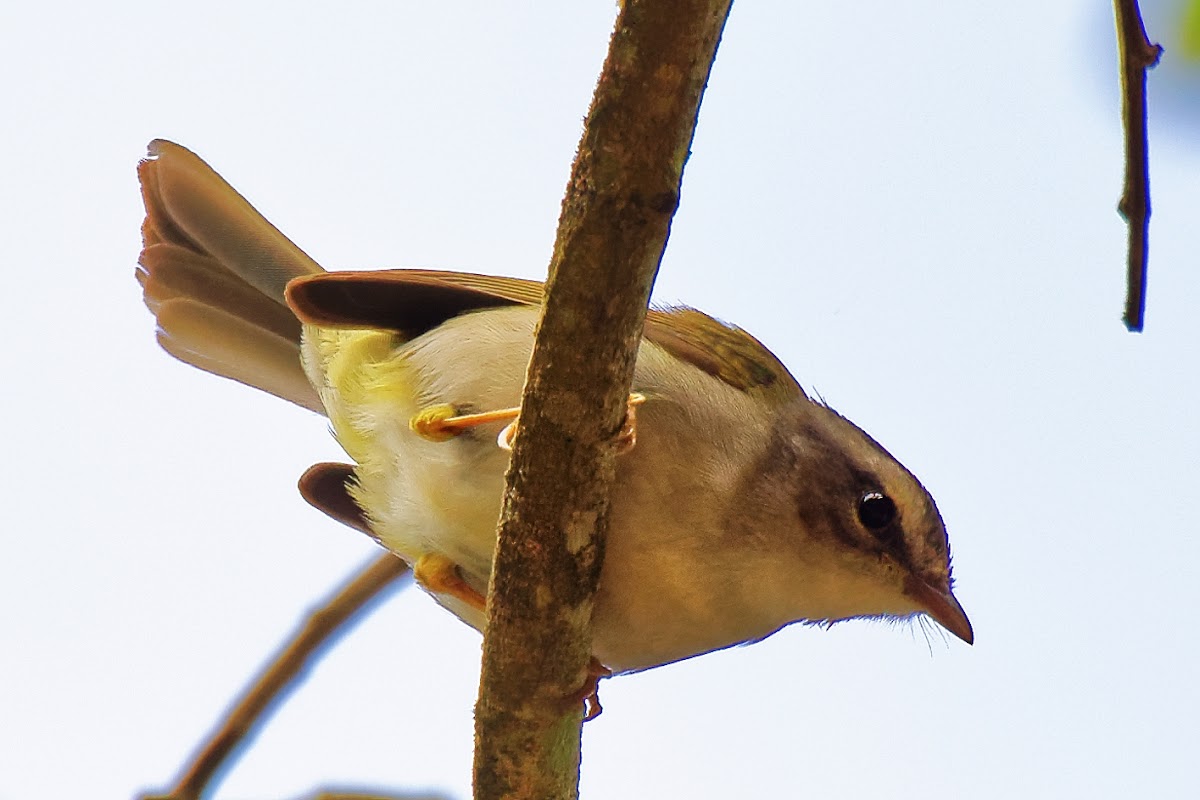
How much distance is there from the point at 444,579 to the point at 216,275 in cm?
166

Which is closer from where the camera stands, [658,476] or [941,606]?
[658,476]

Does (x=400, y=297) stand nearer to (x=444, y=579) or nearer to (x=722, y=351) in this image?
(x=444, y=579)

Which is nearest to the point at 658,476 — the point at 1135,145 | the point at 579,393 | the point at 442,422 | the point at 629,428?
the point at 629,428

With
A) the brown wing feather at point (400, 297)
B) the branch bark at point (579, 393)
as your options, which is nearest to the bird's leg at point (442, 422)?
the brown wing feather at point (400, 297)

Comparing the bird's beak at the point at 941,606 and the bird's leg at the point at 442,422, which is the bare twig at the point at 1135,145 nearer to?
the bird's beak at the point at 941,606

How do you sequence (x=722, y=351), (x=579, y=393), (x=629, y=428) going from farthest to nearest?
(x=722, y=351) < (x=629, y=428) < (x=579, y=393)

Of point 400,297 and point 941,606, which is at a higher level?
point 400,297

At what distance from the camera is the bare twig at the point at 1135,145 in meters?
2.68

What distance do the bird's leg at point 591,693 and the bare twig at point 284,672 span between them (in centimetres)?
82

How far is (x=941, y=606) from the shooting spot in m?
4.00

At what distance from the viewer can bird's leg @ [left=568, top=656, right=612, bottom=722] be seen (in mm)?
3021

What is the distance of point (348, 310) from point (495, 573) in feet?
4.61

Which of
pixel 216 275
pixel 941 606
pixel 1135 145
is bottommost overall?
pixel 941 606

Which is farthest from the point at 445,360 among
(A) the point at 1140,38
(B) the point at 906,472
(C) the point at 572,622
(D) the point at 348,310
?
(A) the point at 1140,38
